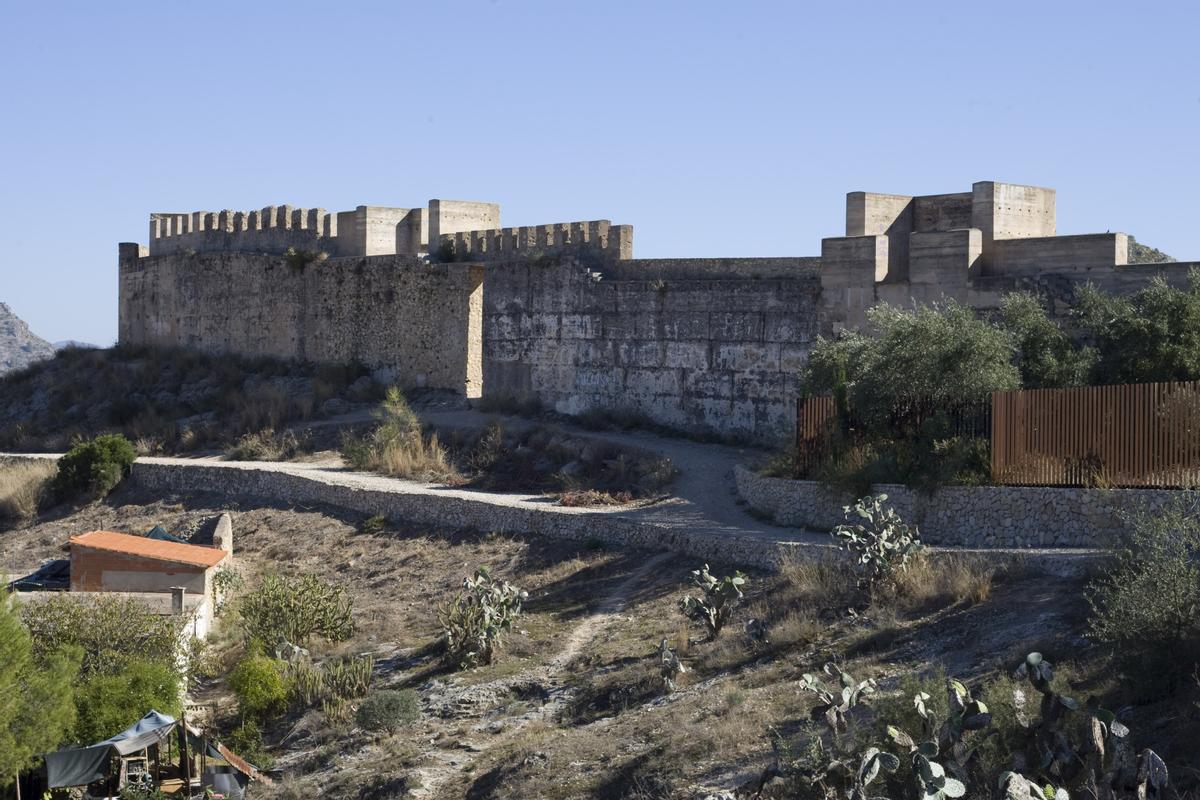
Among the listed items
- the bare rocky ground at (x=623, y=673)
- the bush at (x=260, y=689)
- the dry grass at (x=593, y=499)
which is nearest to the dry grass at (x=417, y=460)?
the dry grass at (x=593, y=499)

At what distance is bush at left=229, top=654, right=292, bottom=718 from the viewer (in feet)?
57.5

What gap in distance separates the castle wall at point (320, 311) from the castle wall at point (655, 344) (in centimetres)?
159

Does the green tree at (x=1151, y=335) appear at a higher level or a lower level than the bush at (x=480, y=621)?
higher

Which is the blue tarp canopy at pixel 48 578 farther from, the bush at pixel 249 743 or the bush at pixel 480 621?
the bush at pixel 480 621

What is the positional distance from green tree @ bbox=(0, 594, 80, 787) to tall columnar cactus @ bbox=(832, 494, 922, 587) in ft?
28.7

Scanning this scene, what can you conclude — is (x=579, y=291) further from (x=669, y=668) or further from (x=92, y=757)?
(x=92, y=757)

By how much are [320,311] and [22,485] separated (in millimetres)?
8045

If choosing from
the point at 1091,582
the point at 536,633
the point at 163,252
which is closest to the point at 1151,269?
the point at 1091,582

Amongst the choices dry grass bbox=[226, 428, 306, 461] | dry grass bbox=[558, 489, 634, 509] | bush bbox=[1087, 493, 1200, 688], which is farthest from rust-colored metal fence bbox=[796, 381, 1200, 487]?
dry grass bbox=[226, 428, 306, 461]

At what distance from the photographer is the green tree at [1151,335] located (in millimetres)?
17562

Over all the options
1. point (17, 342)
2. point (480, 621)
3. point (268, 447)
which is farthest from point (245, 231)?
point (17, 342)

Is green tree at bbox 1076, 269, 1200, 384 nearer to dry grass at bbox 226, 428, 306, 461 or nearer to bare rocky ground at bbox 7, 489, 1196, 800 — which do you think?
bare rocky ground at bbox 7, 489, 1196, 800

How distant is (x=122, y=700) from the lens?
1678 centimetres

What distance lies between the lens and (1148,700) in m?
11.4
